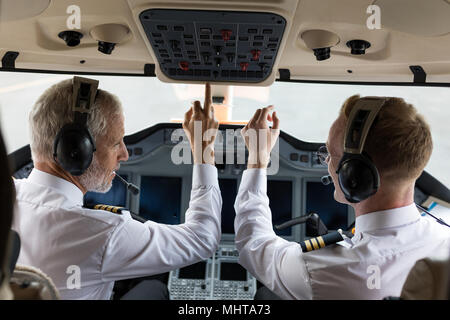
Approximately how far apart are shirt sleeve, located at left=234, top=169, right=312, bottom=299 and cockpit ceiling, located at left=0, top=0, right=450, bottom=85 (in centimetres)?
50

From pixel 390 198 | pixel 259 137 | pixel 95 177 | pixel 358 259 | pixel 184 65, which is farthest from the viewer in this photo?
pixel 184 65

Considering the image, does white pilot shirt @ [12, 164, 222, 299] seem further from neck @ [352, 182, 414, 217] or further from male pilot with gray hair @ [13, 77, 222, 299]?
neck @ [352, 182, 414, 217]

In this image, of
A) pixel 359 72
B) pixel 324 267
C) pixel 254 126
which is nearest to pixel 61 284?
pixel 324 267

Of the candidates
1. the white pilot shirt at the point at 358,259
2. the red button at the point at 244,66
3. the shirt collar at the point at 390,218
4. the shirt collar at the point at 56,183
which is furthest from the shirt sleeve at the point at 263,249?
the shirt collar at the point at 56,183

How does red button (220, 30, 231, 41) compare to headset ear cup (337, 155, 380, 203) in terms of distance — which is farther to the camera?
red button (220, 30, 231, 41)

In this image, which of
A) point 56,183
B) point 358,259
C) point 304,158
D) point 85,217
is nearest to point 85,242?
point 85,217

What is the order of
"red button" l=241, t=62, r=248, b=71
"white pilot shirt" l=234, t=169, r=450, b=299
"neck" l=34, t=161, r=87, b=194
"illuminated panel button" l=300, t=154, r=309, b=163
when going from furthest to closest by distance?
"illuminated panel button" l=300, t=154, r=309, b=163
"red button" l=241, t=62, r=248, b=71
"neck" l=34, t=161, r=87, b=194
"white pilot shirt" l=234, t=169, r=450, b=299

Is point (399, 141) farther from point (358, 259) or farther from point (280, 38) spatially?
point (280, 38)

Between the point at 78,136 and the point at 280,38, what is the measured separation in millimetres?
729

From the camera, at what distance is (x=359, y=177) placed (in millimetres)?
1055

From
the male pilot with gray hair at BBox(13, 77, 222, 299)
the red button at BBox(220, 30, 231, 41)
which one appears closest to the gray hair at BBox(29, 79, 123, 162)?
the male pilot with gray hair at BBox(13, 77, 222, 299)

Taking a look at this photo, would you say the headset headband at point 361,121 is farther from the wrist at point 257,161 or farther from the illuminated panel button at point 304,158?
the illuminated panel button at point 304,158

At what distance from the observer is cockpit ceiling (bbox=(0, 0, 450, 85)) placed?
1306 millimetres
